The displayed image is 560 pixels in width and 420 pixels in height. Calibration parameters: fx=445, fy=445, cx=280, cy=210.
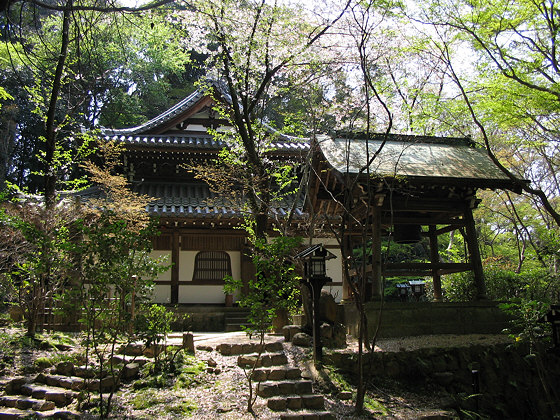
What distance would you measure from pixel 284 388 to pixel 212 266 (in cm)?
851

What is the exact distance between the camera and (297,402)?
619cm

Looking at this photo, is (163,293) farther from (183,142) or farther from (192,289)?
(183,142)

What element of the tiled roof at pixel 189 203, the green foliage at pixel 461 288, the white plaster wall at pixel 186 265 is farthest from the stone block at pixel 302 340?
the white plaster wall at pixel 186 265

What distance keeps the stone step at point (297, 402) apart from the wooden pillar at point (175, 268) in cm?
832

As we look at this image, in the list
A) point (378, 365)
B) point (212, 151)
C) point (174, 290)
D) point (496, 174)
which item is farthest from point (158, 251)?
point (496, 174)

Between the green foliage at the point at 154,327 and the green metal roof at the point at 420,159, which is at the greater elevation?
the green metal roof at the point at 420,159

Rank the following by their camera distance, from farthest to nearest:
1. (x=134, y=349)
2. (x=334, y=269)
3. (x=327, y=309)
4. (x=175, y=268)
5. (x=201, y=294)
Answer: (x=334, y=269) < (x=201, y=294) < (x=175, y=268) < (x=327, y=309) < (x=134, y=349)

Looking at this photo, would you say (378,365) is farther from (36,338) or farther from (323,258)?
(36,338)

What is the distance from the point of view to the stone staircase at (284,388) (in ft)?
19.7

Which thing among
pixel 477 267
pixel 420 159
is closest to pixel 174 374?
pixel 477 267

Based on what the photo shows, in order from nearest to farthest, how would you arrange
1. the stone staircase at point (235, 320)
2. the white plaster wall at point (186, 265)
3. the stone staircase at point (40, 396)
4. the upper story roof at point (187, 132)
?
the stone staircase at point (40, 396), the stone staircase at point (235, 320), the white plaster wall at point (186, 265), the upper story roof at point (187, 132)

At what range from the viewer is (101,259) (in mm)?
5758

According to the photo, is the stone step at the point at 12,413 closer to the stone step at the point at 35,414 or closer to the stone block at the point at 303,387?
the stone step at the point at 35,414

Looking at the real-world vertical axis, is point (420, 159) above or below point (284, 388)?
above
